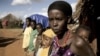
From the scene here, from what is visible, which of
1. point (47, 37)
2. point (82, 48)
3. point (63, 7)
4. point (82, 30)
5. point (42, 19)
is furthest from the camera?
point (42, 19)

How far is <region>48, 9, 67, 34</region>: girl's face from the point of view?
3.05 meters

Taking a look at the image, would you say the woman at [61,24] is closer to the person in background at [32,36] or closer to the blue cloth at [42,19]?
the blue cloth at [42,19]

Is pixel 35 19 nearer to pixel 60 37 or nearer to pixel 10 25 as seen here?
pixel 60 37

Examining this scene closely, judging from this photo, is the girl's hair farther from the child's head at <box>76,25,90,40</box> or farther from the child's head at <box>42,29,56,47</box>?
the child's head at <box>42,29,56,47</box>

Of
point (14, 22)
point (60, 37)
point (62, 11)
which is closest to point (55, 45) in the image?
point (60, 37)

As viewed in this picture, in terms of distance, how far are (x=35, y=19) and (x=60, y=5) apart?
670cm

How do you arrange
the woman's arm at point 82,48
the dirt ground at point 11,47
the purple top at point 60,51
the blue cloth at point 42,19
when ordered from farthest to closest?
the dirt ground at point 11,47 → the blue cloth at point 42,19 → the purple top at point 60,51 → the woman's arm at point 82,48

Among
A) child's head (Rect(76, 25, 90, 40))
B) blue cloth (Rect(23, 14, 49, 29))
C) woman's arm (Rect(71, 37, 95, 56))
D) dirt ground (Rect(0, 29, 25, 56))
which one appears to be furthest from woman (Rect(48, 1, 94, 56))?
dirt ground (Rect(0, 29, 25, 56))

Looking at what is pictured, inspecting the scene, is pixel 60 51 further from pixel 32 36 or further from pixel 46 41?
pixel 32 36

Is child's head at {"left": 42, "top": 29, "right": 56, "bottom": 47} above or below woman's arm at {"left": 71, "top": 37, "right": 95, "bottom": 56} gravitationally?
below

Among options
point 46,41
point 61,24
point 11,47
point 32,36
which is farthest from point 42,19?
point 11,47

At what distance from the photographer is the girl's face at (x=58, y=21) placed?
3055mm

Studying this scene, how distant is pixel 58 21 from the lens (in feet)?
10.1

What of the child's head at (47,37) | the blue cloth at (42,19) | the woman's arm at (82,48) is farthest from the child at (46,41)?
the blue cloth at (42,19)
